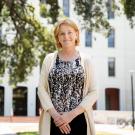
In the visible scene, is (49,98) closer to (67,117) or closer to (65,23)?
(67,117)

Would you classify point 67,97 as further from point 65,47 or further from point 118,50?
point 118,50

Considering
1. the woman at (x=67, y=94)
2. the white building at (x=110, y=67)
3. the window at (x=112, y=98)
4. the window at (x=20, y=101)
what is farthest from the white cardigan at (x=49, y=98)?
the window at (x=112, y=98)

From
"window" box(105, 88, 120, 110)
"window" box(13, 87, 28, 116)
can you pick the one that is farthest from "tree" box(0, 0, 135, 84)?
"window" box(105, 88, 120, 110)

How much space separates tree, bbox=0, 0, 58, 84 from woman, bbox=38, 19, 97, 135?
18930 millimetres

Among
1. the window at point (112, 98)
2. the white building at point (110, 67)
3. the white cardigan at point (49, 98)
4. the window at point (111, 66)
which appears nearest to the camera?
the white cardigan at point (49, 98)

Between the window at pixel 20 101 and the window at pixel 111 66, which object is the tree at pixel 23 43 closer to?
the window at pixel 20 101

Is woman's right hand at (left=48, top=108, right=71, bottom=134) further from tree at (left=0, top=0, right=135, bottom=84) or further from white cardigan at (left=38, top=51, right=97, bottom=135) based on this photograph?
tree at (left=0, top=0, right=135, bottom=84)

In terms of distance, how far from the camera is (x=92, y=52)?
2092 inches

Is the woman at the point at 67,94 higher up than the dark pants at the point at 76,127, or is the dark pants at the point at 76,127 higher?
the woman at the point at 67,94

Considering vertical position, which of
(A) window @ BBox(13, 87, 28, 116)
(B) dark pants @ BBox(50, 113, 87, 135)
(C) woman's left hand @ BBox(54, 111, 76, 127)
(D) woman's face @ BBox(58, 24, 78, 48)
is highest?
(D) woman's face @ BBox(58, 24, 78, 48)

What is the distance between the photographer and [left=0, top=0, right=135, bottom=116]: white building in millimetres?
51531

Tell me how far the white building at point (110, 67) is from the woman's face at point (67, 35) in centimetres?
4647

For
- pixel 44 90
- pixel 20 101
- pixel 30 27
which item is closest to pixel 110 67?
pixel 20 101

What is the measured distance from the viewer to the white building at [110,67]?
5153 centimetres
